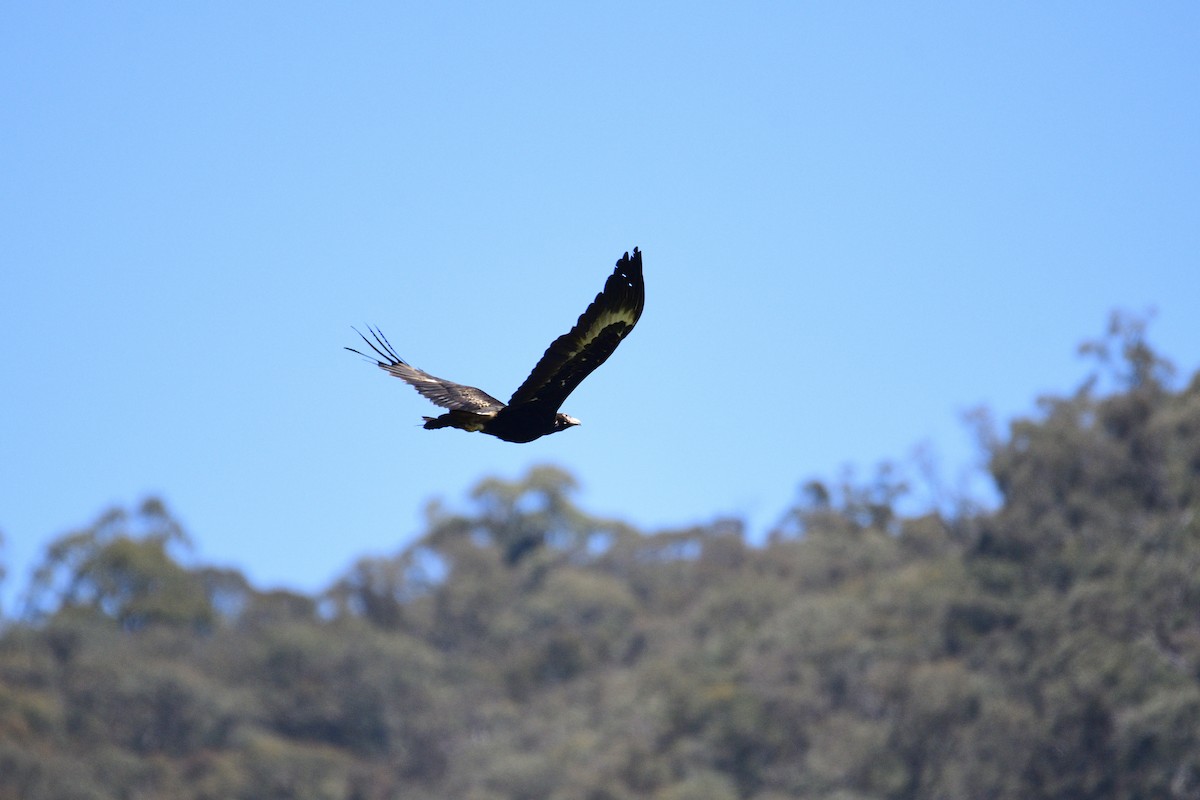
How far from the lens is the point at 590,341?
14.6 metres

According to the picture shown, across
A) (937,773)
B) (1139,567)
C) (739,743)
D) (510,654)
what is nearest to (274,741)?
(510,654)

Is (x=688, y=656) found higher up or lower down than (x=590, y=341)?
higher up

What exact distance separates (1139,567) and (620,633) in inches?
1117

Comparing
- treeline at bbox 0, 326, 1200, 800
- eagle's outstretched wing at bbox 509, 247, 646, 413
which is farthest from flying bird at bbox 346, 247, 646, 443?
treeline at bbox 0, 326, 1200, 800

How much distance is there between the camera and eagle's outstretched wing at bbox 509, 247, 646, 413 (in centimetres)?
1427

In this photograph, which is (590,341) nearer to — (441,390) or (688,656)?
(441,390)

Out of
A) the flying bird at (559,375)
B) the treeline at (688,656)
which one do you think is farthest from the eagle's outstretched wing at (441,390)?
the treeline at (688,656)

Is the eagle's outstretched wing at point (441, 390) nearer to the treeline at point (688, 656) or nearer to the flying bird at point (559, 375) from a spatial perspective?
the flying bird at point (559, 375)

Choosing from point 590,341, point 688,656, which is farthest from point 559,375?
point 688,656

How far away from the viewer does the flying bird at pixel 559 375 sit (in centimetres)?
1432

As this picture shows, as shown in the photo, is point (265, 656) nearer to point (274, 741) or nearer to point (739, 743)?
point (274, 741)

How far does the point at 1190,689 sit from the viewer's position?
1820 inches

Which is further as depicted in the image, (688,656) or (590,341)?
(688,656)

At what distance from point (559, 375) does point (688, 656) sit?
158 ft
